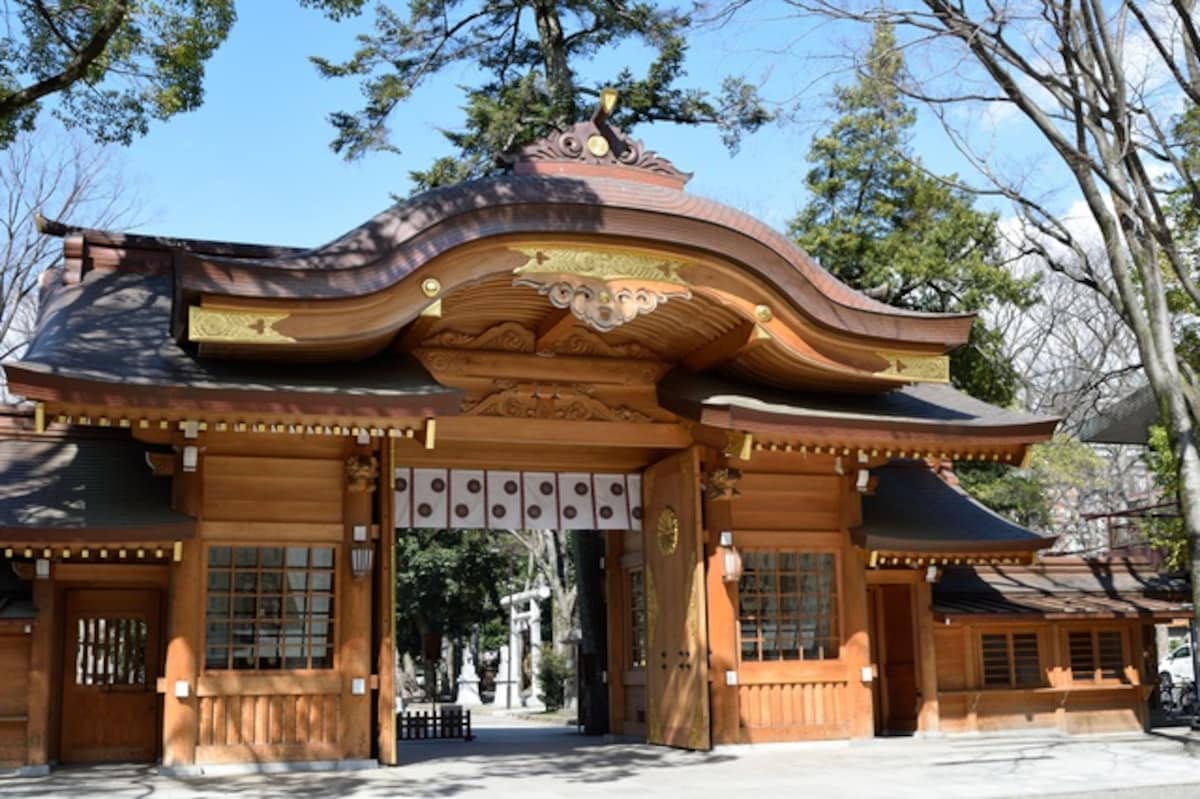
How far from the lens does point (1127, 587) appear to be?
15.5m

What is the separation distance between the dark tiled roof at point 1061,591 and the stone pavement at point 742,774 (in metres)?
1.58

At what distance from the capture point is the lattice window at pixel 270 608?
1079 centimetres

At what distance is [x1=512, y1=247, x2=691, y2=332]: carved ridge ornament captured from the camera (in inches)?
428

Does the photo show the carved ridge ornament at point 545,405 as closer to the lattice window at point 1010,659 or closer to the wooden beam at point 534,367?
the wooden beam at point 534,367

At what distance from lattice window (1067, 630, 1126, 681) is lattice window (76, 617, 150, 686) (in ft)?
34.6

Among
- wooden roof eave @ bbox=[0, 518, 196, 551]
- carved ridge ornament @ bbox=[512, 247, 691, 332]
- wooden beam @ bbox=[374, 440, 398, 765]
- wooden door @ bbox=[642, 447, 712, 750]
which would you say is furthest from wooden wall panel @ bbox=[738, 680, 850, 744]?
wooden roof eave @ bbox=[0, 518, 196, 551]

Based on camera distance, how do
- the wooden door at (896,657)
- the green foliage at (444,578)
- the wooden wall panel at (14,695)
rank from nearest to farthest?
the wooden wall panel at (14,695) → the wooden door at (896,657) → the green foliage at (444,578)

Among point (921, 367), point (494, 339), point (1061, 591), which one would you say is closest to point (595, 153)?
point (494, 339)

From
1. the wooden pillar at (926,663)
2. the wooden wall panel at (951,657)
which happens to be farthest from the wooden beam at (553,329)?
the wooden wall panel at (951,657)

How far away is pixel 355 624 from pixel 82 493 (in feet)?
9.06

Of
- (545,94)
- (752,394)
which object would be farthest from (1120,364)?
(752,394)

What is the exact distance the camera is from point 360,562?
10984 mm

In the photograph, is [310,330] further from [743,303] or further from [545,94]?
[545,94]

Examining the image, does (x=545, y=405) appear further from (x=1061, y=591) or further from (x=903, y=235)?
(x=903, y=235)
